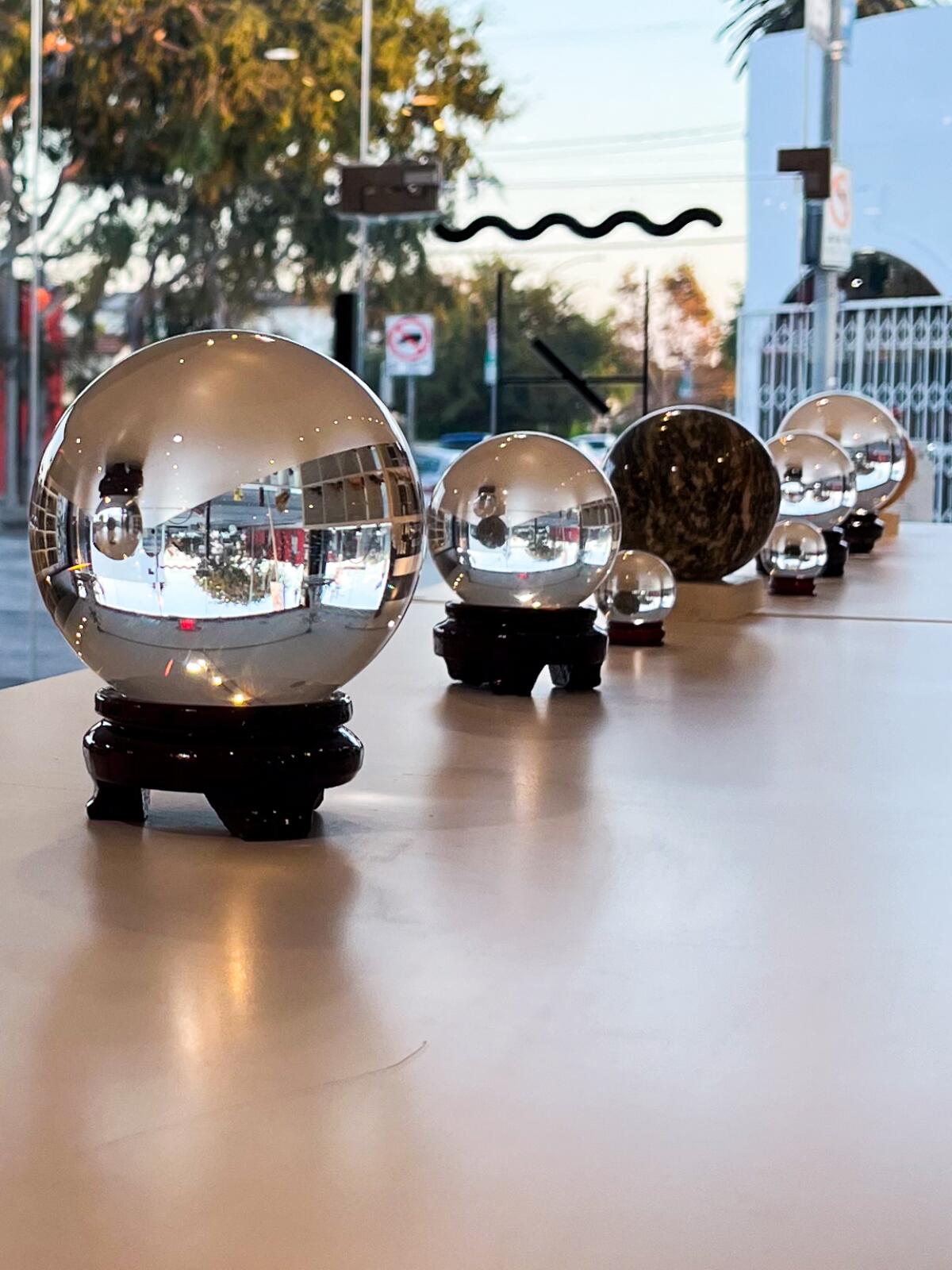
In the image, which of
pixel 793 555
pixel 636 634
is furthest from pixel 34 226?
pixel 636 634

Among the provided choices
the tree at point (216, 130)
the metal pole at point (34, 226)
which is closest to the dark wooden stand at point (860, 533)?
the metal pole at point (34, 226)

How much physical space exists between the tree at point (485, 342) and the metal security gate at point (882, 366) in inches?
73.2

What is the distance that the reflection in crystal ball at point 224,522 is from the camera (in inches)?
44.7

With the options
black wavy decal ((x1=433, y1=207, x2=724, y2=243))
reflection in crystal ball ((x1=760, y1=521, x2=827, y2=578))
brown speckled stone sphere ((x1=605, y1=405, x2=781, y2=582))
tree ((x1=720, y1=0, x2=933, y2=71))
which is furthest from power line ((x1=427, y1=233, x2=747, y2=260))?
brown speckled stone sphere ((x1=605, y1=405, x2=781, y2=582))

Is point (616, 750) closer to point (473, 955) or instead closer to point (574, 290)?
point (473, 955)

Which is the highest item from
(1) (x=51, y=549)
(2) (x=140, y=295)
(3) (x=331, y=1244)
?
(2) (x=140, y=295)

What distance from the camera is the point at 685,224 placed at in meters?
8.34

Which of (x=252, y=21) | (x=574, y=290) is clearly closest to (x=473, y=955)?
(x=252, y=21)

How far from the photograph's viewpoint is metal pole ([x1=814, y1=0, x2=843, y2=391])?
926 cm

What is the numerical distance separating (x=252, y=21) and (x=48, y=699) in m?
5.83

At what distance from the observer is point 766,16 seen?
1000 centimetres

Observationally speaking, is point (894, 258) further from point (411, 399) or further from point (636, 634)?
point (636, 634)

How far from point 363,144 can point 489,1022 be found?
300 inches

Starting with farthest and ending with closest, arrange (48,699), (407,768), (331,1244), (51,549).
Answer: (48,699) → (407,768) → (51,549) → (331,1244)
